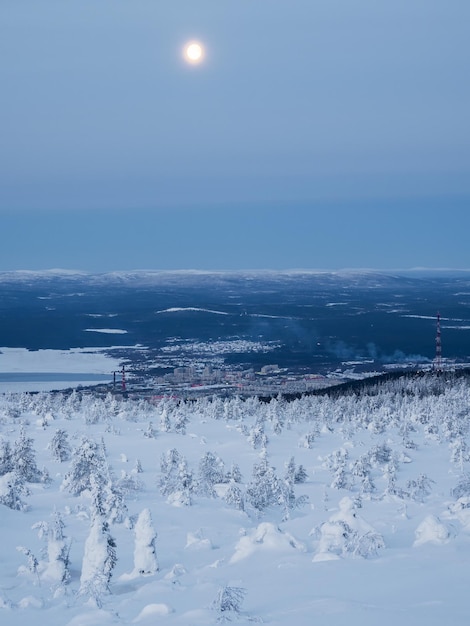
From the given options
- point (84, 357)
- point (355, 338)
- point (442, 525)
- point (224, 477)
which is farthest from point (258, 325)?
point (442, 525)

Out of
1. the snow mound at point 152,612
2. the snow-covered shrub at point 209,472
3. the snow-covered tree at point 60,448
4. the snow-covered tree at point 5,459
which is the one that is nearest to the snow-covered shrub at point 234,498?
the snow-covered shrub at point 209,472

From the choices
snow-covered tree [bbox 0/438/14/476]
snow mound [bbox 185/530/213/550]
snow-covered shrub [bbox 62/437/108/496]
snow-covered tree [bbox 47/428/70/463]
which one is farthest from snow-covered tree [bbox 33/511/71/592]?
snow-covered tree [bbox 47/428/70/463]

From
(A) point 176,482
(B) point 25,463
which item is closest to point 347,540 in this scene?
(A) point 176,482

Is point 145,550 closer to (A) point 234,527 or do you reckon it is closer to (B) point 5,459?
(A) point 234,527

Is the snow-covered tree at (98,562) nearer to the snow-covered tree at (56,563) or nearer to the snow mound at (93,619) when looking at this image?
Result: the snow-covered tree at (56,563)

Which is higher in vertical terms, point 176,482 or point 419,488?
point 176,482

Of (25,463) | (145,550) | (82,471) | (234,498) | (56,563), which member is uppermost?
(145,550)
